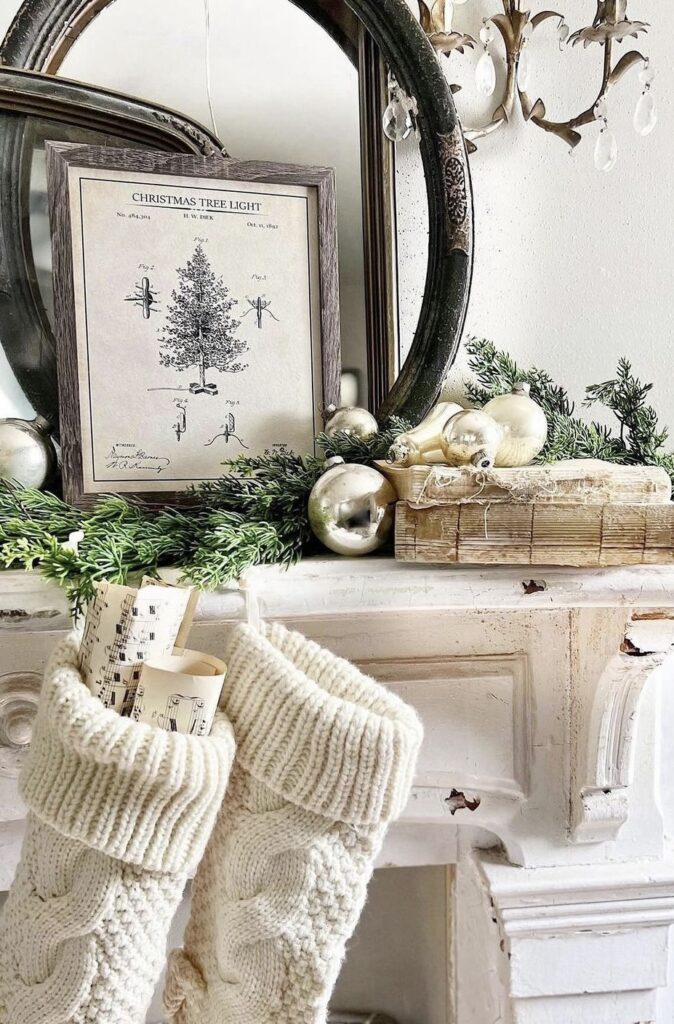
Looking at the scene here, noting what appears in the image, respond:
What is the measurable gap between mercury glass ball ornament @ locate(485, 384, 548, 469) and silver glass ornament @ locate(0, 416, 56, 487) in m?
0.38

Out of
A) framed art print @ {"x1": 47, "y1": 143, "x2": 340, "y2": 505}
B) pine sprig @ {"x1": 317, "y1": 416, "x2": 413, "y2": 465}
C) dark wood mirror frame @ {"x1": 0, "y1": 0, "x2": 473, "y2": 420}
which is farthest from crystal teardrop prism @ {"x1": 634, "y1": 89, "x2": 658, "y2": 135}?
pine sprig @ {"x1": 317, "y1": 416, "x2": 413, "y2": 465}

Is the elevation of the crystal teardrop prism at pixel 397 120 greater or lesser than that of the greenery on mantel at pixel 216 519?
greater

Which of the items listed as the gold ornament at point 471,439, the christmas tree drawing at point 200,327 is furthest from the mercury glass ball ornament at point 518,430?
the christmas tree drawing at point 200,327

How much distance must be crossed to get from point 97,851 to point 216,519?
244 mm

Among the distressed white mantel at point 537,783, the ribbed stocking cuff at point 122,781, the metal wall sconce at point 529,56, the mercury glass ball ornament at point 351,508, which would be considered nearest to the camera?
the ribbed stocking cuff at point 122,781

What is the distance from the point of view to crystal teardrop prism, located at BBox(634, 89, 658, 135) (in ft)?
2.68

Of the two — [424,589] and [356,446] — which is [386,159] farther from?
[424,589]

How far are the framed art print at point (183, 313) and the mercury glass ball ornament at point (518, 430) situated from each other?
166 mm

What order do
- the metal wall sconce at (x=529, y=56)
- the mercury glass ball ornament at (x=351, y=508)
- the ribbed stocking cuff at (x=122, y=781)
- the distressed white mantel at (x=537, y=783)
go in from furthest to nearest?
the metal wall sconce at (x=529, y=56) → the distressed white mantel at (x=537, y=783) → the mercury glass ball ornament at (x=351, y=508) → the ribbed stocking cuff at (x=122, y=781)

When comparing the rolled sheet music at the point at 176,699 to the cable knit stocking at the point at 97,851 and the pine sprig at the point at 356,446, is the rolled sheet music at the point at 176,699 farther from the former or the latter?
the pine sprig at the point at 356,446

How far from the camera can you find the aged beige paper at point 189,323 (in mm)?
652

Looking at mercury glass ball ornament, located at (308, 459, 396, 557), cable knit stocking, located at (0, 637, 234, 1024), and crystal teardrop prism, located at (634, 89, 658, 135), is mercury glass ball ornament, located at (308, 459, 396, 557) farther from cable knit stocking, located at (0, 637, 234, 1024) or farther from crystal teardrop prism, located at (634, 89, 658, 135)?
crystal teardrop prism, located at (634, 89, 658, 135)

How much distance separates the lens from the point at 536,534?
1.81 ft

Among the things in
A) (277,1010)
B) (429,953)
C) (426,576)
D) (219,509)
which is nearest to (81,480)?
(219,509)
